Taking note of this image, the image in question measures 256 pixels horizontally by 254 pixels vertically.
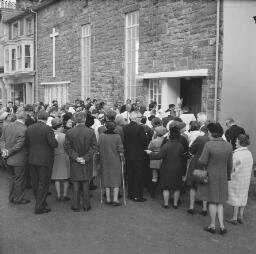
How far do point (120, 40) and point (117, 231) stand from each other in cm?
1137

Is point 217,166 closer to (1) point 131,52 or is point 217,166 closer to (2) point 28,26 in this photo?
(1) point 131,52

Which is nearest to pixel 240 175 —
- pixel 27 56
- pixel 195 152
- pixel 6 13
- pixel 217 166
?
pixel 217 166

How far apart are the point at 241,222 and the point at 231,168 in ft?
3.68

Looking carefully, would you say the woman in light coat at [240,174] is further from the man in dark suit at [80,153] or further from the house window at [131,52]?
the house window at [131,52]

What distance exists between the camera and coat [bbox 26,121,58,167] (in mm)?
7340

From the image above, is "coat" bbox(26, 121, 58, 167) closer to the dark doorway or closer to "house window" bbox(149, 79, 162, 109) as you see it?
the dark doorway

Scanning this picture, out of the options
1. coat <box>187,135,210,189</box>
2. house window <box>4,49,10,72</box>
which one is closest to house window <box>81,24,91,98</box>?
coat <box>187,135,210,189</box>

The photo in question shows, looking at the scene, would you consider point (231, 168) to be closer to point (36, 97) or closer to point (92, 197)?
point (92, 197)

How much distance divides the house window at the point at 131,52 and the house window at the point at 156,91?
1077mm

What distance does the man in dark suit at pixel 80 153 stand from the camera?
7.42 meters

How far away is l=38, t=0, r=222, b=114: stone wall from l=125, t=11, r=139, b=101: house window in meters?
0.24

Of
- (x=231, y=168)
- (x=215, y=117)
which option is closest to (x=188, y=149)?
(x=231, y=168)

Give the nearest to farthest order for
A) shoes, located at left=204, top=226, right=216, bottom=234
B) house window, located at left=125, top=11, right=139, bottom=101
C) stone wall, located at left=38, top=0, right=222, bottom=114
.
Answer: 1. shoes, located at left=204, top=226, right=216, bottom=234
2. stone wall, located at left=38, top=0, right=222, bottom=114
3. house window, located at left=125, top=11, right=139, bottom=101

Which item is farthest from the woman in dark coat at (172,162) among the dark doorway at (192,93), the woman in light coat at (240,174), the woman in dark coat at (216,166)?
the dark doorway at (192,93)
